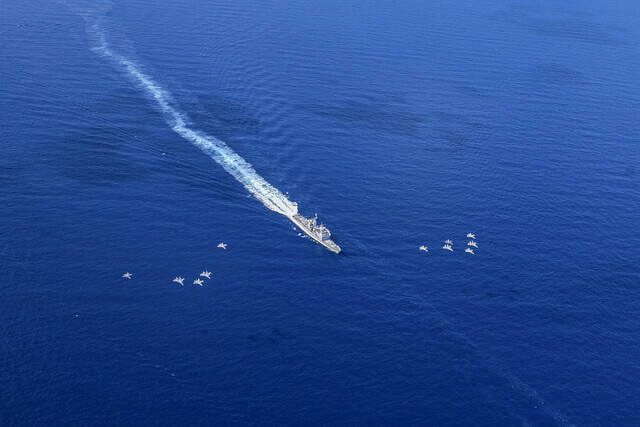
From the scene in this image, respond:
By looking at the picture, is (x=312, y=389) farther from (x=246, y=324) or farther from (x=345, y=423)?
(x=246, y=324)

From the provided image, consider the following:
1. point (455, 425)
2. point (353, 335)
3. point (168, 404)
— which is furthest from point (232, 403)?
point (455, 425)

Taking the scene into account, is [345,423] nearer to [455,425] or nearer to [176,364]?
[455,425]

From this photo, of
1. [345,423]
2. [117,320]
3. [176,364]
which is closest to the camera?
[345,423]

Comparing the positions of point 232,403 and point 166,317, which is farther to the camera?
point 166,317

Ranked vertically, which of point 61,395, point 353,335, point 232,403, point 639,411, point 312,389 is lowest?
point 61,395

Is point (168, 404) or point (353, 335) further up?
point (353, 335)

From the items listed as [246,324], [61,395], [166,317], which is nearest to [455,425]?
[246,324]

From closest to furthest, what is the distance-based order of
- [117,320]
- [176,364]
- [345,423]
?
[345,423]
[176,364]
[117,320]

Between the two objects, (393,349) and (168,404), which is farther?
(393,349)

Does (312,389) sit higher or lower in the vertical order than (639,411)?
lower
